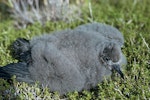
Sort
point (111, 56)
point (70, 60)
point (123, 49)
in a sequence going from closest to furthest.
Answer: point (70, 60) < point (111, 56) < point (123, 49)

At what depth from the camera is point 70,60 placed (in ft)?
14.7

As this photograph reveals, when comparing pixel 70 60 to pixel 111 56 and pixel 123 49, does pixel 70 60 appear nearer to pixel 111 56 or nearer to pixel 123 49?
pixel 111 56

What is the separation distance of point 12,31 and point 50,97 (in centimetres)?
244

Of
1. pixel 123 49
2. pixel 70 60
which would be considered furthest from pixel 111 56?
pixel 123 49

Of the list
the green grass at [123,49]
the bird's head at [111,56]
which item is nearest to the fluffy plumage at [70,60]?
the bird's head at [111,56]

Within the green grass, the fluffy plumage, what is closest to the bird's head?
the fluffy plumage

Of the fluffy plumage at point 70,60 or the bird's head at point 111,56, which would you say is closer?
the fluffy plumage at point 70,60

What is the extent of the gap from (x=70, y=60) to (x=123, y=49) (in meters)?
1.07

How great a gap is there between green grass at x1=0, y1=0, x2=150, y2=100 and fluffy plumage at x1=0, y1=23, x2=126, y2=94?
117 mm

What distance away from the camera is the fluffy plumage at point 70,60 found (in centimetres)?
438

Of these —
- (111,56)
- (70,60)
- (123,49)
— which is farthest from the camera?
(123,49)

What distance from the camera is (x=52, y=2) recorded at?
6.79 meters

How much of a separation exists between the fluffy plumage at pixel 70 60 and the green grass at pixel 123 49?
0.12m

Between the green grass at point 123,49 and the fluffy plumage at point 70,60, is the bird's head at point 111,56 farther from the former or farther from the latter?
the green grass at point 123,49
